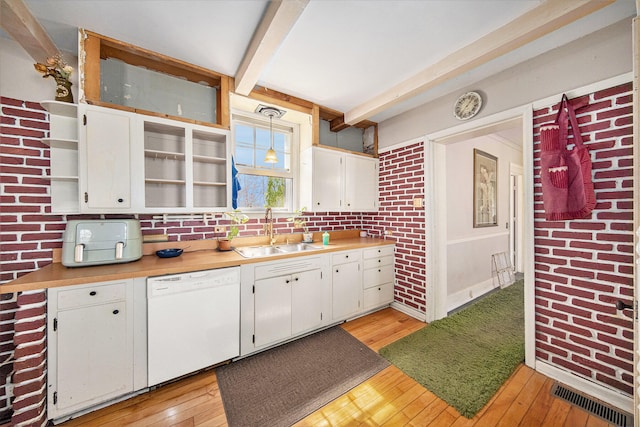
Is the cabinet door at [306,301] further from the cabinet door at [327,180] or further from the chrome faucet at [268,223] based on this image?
the cabinet door at [327,180]

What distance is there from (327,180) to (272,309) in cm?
162

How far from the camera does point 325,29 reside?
157 cm

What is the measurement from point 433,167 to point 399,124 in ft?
2.58

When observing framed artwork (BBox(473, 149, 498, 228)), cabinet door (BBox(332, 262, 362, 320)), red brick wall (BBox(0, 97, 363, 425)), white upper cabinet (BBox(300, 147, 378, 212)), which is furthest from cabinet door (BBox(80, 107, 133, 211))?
framed artwork (BBox(473, 149, 498, 228))

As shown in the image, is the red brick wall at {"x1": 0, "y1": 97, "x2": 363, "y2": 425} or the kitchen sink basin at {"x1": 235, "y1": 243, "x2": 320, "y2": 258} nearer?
the red brick wall at {"x1": 0, "y1": 97, "x2": 363, "y2": 425}

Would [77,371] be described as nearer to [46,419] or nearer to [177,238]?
[46,419]

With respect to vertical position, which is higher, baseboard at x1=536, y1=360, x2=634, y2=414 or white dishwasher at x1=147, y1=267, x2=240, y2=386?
white dishwasher at x1=147, y1=267, x2=240, y2=386

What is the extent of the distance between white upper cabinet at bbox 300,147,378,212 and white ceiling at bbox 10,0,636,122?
0.98m

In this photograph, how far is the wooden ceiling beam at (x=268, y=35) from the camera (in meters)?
1.29

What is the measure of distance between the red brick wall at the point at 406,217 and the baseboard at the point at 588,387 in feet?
3.57

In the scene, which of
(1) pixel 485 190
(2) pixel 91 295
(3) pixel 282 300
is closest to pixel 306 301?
(3) pixel 282 300

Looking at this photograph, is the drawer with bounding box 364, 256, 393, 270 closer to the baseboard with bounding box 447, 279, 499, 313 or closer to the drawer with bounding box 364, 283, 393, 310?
the drawer with bounding box 364, 283, 393, 310

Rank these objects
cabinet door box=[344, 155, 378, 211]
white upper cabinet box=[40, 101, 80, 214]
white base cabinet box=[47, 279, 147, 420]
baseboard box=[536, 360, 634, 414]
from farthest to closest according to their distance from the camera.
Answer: cabinet door box=[344, 155, 378, 211]
white upper cabinet box=[40, 101, 80, 214]
baseboard box=[536, 360, 634, 414]
white base cabinet box=[47, 279, 147, 420]

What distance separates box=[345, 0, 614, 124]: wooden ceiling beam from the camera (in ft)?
4.21
